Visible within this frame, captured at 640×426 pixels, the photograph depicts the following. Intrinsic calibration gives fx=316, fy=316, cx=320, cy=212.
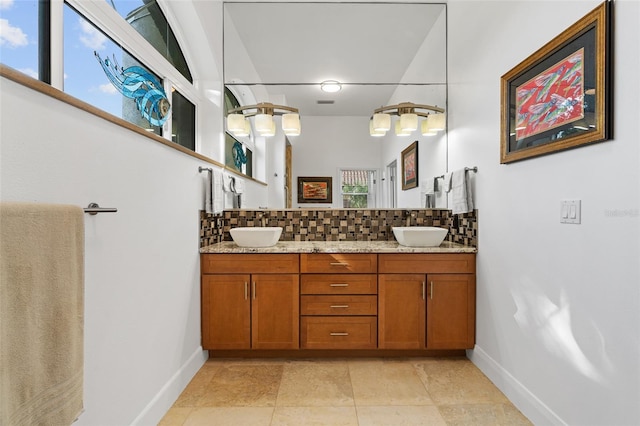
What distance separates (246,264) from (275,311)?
40cm

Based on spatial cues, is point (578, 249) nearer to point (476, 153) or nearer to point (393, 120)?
point (476, 153)

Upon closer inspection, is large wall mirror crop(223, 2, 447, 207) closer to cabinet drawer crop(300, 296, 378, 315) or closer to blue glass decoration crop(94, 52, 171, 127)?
cabinet drawer crop(300, 296, 378, 315)

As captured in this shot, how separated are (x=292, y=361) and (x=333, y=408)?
609 mm

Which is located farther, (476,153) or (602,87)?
(476,153)

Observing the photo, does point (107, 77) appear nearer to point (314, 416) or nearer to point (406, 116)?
point (314, 416)

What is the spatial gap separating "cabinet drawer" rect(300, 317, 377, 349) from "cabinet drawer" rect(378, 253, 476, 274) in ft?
1.33

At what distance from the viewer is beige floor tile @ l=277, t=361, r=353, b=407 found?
73.4 inches

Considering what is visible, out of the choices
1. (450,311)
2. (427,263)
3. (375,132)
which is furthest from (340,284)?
(375,132)

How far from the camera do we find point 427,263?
2301 mm

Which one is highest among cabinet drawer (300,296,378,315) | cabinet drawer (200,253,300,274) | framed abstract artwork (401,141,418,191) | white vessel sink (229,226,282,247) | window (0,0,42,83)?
window (0,0,42,83)

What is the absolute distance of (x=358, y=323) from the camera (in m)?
2.30

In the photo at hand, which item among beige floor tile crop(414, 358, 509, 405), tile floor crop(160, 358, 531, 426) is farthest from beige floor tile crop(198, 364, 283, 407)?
beige floor tile crop(414, 358, 509, 405)

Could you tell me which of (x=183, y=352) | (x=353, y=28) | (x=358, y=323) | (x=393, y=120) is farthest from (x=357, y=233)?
(x=353, y=28)

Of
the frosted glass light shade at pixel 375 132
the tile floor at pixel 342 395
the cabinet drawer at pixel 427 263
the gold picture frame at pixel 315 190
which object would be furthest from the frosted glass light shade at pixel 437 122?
the tile floor at pixel 342 395
